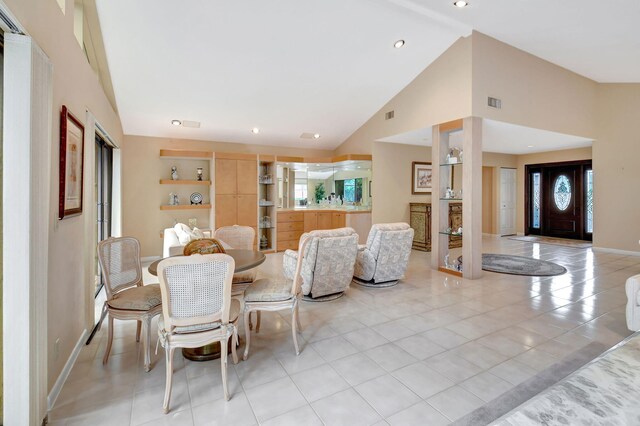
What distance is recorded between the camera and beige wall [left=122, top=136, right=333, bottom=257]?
6652 mm

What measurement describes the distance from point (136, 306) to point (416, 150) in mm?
7304

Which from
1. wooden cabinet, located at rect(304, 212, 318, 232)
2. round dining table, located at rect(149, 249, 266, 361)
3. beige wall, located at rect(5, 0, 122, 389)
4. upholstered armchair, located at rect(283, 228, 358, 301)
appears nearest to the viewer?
beige wall, located at rect(5, 0, 122, 389)

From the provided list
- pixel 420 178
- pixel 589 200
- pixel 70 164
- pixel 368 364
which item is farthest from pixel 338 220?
pixel 589 200

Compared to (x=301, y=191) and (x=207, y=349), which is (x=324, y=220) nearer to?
(x=301, y=191)

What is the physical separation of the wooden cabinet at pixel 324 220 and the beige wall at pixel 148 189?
3.01 metres

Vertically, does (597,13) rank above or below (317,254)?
above

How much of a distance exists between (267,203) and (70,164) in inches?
202

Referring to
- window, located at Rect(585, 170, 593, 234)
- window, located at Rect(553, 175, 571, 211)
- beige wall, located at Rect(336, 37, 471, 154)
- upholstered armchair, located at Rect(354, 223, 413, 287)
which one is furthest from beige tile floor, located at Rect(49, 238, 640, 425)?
window, located at Rect(553, 175, 571, 211)

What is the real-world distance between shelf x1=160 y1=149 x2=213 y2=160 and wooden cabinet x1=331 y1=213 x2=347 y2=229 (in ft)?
10.6

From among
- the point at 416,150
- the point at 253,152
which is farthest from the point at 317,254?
the point at 416,150

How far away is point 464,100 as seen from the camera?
204 inches

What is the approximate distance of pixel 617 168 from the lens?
23.4ft

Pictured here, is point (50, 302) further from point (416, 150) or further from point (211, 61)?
point (416, 150)

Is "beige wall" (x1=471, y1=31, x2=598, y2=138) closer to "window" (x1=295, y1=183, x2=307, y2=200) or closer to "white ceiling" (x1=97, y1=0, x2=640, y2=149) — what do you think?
"white ceiling" (x1=97, y1=0, x2=640, y2=149)
